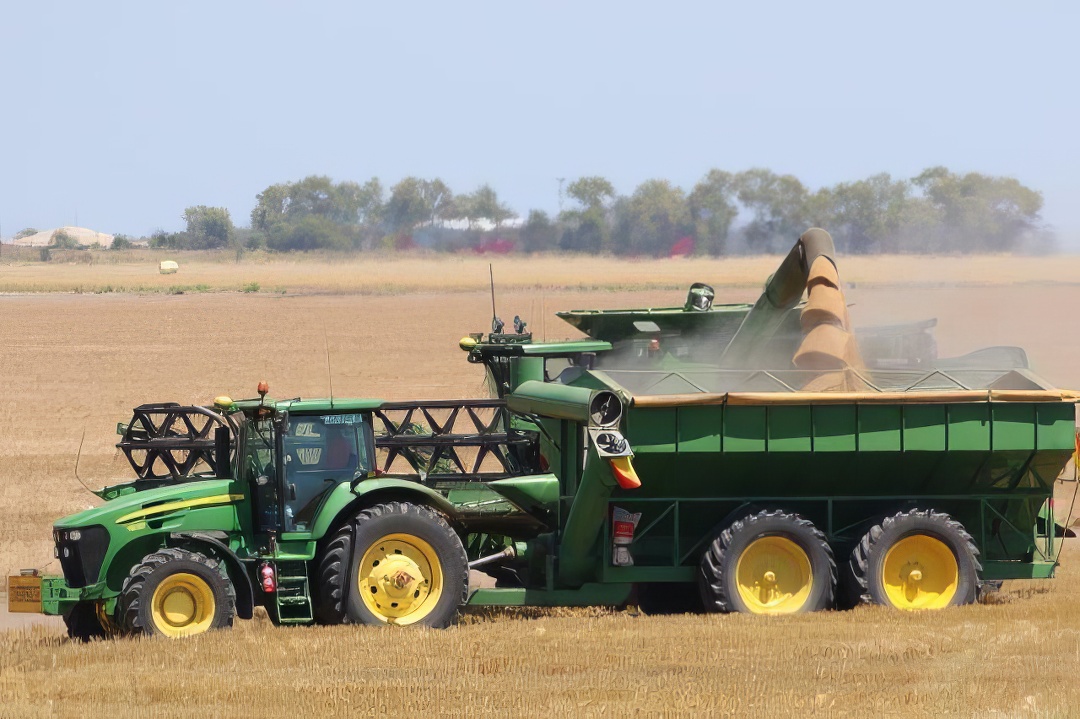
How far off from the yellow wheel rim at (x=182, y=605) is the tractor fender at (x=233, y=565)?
1.09ft

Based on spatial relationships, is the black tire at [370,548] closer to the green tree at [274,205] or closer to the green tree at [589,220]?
the green tree at [589,220]

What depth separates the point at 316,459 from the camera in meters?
12.7

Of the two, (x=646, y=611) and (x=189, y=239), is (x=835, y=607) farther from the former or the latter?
(x=189, y=239)

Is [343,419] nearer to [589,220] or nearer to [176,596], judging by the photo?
[176,596]

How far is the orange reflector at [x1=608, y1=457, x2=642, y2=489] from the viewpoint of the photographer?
1300cm

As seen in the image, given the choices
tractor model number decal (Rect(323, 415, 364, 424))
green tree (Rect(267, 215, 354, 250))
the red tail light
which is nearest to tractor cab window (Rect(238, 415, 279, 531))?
the red tail light

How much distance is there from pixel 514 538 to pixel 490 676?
3664mm

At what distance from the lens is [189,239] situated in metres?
69.1

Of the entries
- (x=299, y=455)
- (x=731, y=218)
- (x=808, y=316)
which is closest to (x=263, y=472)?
(x=299, y=455)

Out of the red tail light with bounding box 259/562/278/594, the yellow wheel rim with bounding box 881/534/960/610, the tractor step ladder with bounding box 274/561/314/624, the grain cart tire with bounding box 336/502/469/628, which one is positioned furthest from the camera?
the yellow wheel rim with bounding box 881/534/960/610

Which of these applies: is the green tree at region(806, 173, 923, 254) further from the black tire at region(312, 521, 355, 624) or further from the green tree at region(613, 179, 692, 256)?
the black tire at region(312, 521, 355, 624)

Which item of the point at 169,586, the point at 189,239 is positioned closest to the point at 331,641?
the point at 169,586

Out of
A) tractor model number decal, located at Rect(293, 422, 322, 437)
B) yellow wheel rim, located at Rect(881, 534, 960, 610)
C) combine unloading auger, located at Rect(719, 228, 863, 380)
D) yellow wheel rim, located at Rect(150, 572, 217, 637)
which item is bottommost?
yellow wheel rim, located at Rect(881, 534, 960, 610)

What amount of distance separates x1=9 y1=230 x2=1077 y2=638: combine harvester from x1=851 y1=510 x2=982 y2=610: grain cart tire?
20 millimetres
